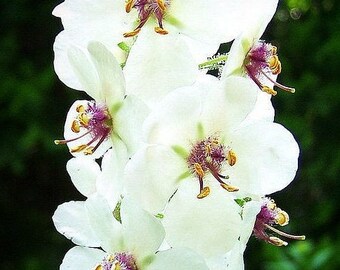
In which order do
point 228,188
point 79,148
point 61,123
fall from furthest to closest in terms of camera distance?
point 61,123, point 79,148, point 228,188

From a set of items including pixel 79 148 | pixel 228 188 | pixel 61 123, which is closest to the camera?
pixel 228 188

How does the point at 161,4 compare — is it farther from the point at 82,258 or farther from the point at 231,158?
the point at 82,258

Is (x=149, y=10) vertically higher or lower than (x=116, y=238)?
higher

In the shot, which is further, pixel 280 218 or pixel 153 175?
pixel 280 218

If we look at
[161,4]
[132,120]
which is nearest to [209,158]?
[132,120]

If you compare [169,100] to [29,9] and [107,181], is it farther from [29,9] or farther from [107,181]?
[29,9]

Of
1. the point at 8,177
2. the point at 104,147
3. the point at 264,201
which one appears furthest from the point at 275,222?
the point at 8,177

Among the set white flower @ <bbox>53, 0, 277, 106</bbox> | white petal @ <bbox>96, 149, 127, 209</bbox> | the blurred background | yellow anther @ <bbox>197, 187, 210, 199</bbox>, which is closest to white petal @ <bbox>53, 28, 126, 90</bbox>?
white flower @ <bbox>53, 0, 277, 106</bbox>
